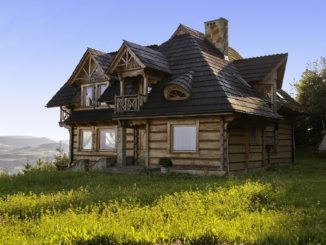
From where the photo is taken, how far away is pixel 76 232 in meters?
7.53

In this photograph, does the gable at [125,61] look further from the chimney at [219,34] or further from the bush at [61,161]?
the bush at [61,161]

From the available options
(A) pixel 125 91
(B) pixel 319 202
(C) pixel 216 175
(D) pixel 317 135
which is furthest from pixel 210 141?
(D) pixel 317 135

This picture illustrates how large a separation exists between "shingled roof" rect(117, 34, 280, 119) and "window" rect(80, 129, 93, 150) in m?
5.63

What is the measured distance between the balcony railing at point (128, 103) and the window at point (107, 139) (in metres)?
3.72

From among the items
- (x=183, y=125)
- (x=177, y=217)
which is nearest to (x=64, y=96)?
(x=183, y=125)

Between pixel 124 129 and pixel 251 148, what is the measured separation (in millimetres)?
6780

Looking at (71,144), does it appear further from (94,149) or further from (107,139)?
(107,139)

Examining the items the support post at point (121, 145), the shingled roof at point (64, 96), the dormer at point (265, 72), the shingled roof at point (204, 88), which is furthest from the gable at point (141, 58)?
the shingled roof at point (64, 96)

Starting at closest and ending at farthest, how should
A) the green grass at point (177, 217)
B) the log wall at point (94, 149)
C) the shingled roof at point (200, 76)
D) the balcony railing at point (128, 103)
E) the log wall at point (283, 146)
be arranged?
the green grass at point (177, 217), the shingled roof at point (200, 76), the balcony railing at point (128, 103), the log wall at point (94, 149), the log wall at point (283, 146)

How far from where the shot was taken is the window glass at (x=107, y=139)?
2495cm

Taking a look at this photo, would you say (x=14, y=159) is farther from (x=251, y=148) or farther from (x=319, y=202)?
(x=319, y=202)

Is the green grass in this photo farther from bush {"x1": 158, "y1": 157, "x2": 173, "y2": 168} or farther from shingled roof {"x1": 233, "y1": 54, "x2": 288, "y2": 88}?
shingled roof {"x1": 233, "y1": 54, "x2": 288, "y2": 88}

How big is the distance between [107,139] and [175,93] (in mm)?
7013

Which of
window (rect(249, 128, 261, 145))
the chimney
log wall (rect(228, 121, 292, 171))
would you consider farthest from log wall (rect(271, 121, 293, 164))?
the chimney
